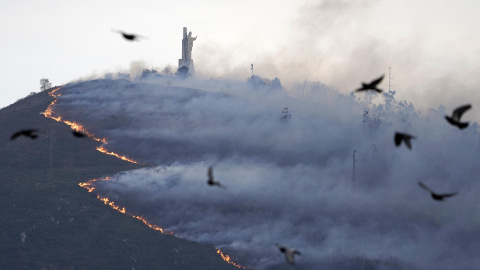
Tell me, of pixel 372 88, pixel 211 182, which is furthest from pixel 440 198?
pixel 211 182

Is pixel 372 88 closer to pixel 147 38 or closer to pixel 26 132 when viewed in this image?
pixel 147 38

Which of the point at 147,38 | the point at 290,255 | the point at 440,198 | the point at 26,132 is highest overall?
the point at 147,38

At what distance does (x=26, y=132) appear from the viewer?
164ft

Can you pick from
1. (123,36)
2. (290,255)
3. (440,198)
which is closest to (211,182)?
(290,255)

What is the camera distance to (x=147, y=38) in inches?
1907

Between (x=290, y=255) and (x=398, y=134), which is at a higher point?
(x=398, y=134)

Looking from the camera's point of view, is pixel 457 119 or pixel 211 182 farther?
pixel 211 182

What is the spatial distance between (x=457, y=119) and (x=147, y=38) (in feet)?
59.8

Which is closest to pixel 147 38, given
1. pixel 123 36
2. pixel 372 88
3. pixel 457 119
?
pixel 123 36

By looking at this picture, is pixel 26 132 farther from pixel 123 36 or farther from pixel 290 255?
pixel 290 255

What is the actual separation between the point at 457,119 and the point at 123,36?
19.4 meters

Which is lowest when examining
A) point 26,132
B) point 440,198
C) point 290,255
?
point 290,255

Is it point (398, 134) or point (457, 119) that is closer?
point (457, 119)

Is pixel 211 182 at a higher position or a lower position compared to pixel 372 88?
lower
